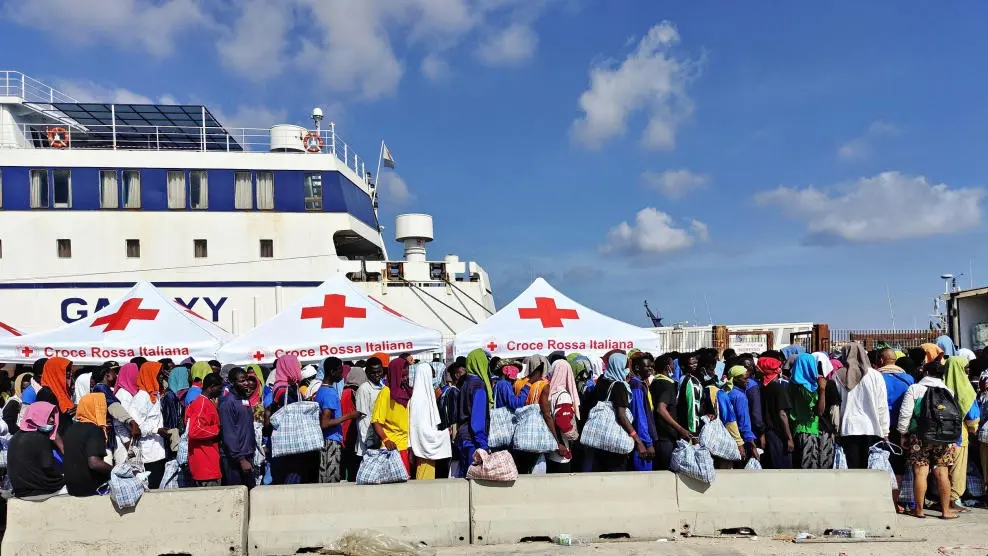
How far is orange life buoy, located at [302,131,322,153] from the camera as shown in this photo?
20.3 m

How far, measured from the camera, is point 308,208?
63.6ft

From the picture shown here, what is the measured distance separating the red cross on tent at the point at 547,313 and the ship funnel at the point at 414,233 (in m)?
10.2

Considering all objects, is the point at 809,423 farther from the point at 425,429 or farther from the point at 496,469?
the point at 425,429

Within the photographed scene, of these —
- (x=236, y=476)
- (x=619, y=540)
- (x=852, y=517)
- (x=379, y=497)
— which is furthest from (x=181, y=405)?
(x=852, y=517)

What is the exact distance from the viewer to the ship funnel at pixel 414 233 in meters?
20.5

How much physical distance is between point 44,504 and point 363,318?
16.8 ft

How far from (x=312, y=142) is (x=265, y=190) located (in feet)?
6.92

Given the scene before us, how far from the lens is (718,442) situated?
6363 millimetres

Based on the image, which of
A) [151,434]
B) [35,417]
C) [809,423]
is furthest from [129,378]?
[809,423]

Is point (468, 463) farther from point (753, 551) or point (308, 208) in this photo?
point (308, 208)

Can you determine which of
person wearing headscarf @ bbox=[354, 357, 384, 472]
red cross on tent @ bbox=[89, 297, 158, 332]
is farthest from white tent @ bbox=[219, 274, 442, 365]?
person wearing headscarf @ bbox=[354, 357, 384, 472]

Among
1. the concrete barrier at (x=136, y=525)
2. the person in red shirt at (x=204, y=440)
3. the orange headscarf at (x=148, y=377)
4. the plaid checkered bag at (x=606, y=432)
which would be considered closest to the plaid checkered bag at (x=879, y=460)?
the plaid checkered bag at (x=606, y=432)

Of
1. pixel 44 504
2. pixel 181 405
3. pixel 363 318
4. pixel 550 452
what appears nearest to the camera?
pixel 44 504

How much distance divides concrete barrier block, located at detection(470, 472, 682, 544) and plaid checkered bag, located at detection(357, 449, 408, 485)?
0.60 meters
